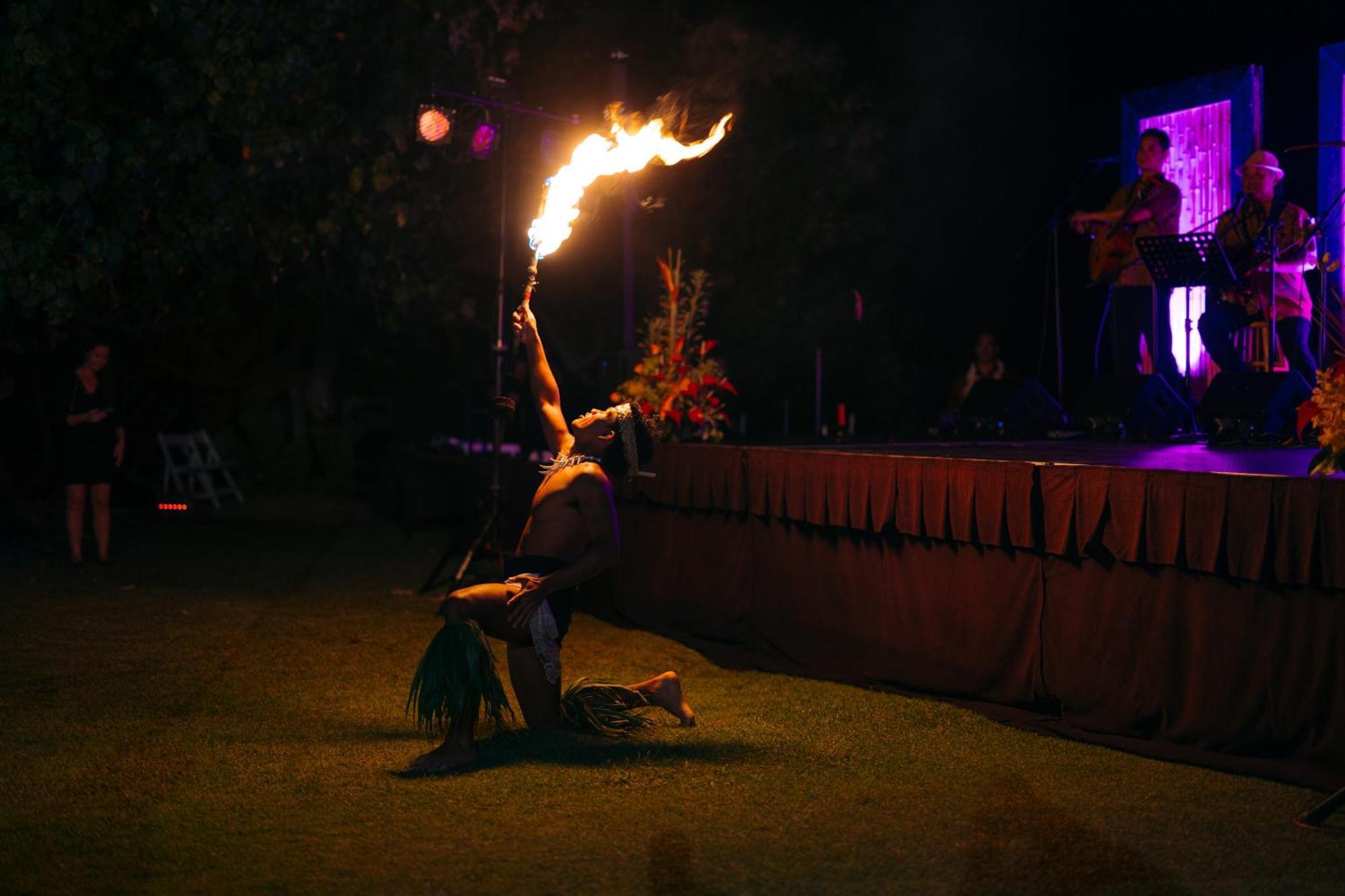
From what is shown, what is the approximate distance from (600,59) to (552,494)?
49.5 ft

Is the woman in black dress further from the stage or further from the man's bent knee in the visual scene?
the man's bent knee

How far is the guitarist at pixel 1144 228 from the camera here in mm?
10992

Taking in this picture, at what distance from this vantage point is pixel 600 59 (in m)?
19.7

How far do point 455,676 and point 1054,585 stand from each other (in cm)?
290

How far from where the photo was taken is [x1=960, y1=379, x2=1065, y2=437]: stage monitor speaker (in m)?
11.4

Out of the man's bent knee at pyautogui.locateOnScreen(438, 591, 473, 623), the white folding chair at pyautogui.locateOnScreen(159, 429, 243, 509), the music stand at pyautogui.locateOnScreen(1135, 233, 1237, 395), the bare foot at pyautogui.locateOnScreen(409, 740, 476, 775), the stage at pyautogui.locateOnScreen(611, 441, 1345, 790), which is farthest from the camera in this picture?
the white folding chair at pyautogui.locateOnScreen(159, 429, 243, 509)

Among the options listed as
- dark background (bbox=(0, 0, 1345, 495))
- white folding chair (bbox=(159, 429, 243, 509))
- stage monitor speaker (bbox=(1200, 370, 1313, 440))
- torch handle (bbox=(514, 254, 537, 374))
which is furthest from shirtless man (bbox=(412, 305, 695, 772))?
white folding chair (bbox=(159, 429, 243, 509))

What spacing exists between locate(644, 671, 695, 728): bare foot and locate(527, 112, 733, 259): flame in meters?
2.31

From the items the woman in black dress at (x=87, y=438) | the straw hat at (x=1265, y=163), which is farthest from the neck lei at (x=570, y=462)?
the woman in black dress at (x=87, y=438)

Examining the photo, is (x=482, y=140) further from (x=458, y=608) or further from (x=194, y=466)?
(x=458, y=608)

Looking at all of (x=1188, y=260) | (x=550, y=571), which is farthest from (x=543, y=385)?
(x=1188, y=260)

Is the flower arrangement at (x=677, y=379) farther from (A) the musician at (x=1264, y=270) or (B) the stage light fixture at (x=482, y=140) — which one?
(A) the musician at (x=1264, y=270)

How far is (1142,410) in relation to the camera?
10.4 metres

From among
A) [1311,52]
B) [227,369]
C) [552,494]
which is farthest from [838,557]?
[227,369]
